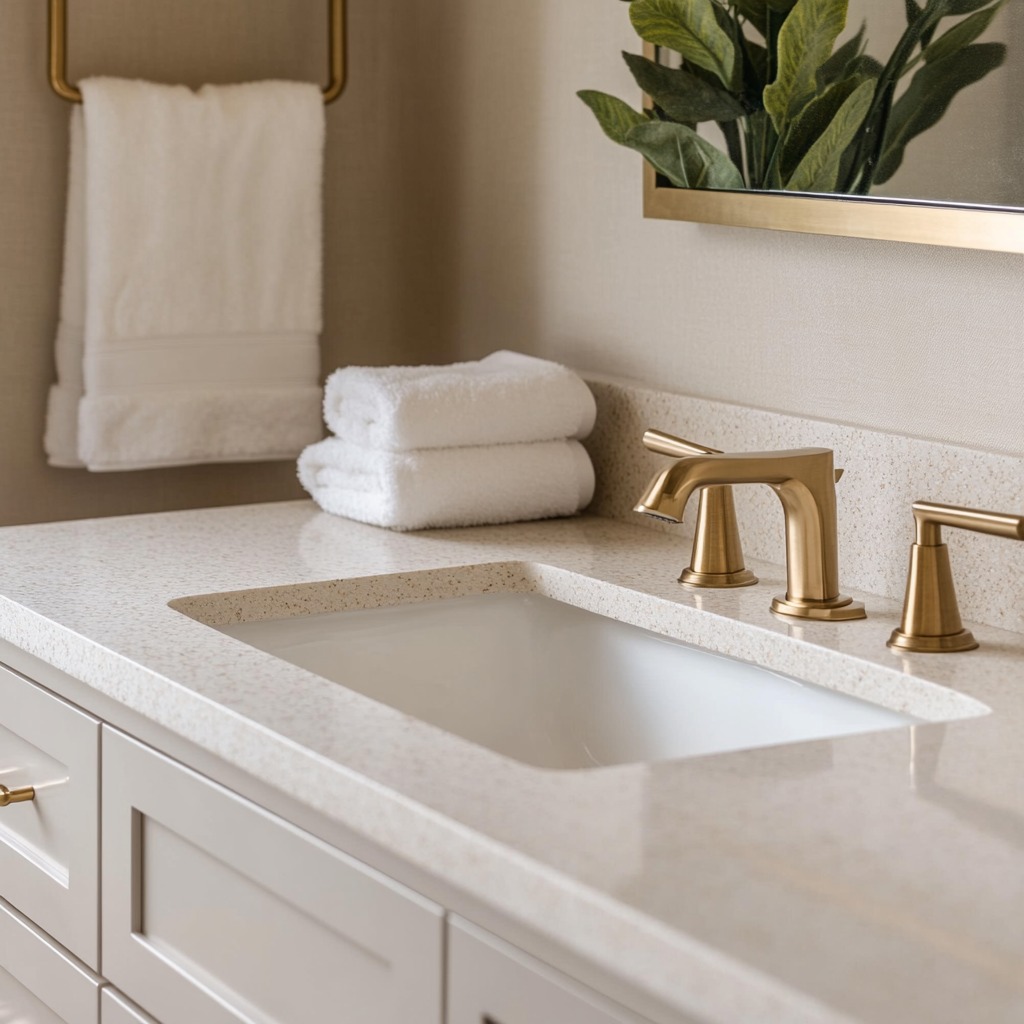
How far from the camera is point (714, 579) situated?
1.31m

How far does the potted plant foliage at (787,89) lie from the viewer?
4.00ft

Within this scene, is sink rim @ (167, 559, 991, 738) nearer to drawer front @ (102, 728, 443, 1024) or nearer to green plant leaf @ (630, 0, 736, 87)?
drawer front @ (102, 728, 443, 1024)

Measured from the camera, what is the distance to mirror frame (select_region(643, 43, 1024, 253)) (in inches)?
46.4

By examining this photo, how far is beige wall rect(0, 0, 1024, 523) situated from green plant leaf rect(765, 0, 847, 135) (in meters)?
0.12

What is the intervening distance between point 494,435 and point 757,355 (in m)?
0.26

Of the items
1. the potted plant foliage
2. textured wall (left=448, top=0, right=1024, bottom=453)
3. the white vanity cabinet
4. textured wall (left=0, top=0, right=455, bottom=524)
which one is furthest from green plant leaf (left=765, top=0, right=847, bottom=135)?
the white vanity cabinet

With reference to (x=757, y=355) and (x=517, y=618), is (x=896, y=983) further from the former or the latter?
(x=757, y=355)

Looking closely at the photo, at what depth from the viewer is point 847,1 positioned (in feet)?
4.21

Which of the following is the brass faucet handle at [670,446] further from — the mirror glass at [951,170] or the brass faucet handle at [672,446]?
the mirror glass at [951,170]

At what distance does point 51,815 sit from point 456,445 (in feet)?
1.66

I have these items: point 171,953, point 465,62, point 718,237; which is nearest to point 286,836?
point 171,953

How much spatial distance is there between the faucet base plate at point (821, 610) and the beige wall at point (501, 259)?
16cm

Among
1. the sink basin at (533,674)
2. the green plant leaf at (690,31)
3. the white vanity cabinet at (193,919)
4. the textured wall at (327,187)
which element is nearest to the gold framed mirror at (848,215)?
the green plant leaf at (690,31)

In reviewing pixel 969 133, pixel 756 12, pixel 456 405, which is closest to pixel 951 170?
pixel 969 133
